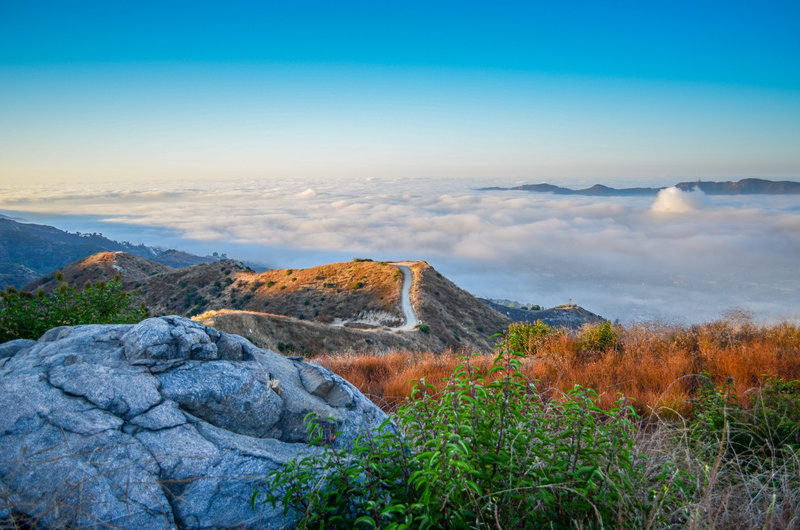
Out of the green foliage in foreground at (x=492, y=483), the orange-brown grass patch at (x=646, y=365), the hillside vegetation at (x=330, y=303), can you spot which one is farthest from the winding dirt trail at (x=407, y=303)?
the green foliage in foreground at (x=492, y=483)

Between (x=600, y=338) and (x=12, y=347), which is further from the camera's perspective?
(x=600, y=338)

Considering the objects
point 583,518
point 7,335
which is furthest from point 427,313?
point 583,518

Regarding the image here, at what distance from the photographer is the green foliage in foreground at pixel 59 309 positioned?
717cm

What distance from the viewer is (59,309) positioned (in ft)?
25.6

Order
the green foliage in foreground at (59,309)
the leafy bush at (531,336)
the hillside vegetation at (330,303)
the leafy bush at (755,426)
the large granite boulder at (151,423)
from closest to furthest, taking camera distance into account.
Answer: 1. the large granite boulder at (151,423)
2. the leafy bush at (755,426)
3. the green foliage in foreground at (59,309)
4. the leafy bush at (531,336)
5. the hillside vegetation at (330,303)

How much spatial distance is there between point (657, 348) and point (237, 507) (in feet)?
30.2

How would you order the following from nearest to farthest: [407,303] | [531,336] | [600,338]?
[600,338] < [531,336] < [407,303]

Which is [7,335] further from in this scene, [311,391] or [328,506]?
[328,506]

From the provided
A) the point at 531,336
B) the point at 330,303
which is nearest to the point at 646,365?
the point at 531,336

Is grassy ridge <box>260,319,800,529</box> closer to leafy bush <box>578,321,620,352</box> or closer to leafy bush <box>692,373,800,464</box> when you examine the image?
leafy bush <box>692,373,800,464</box>

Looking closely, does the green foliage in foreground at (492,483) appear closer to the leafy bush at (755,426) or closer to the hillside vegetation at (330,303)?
the leafy bush at (755,426)

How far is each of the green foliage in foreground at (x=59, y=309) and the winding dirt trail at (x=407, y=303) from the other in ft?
127

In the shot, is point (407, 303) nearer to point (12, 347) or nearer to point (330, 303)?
point (330, 303)

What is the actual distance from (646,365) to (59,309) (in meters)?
10.9
